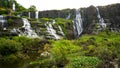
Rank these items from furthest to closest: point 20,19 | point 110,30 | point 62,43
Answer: point 110,30, point 20,19, point 62,43

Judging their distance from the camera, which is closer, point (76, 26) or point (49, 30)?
point (49, 30)

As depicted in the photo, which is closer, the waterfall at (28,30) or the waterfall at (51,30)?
the waterfall at (28,30)

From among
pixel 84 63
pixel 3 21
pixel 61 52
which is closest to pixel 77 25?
pixel 3 21

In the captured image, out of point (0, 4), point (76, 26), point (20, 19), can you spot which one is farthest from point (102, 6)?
point (0, 4)

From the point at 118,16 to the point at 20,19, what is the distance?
79.8 ft

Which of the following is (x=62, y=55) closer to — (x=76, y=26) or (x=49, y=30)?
(x=49, y=30)

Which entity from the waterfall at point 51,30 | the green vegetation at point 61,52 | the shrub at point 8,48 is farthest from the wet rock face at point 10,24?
the shrub at point 8,48

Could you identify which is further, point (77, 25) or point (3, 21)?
point (77, 25)

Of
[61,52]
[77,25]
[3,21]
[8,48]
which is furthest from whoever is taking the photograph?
→ [77,25]

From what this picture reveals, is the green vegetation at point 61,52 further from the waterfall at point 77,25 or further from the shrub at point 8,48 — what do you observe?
the waterfall at point 77,25

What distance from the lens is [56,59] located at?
82.1 ft

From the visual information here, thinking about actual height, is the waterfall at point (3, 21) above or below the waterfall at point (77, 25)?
above

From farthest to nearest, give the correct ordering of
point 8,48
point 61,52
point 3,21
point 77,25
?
point 77,25 → point 3,21 → point 8,48 → point 61,52

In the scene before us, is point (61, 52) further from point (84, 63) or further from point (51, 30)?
point (51, 30)
